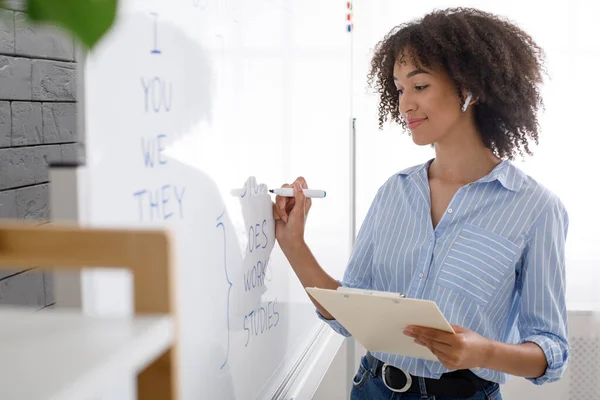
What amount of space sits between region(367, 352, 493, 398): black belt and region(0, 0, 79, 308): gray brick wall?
0.80m

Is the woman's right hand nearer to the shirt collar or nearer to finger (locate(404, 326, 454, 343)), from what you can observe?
finger (locate(404, 326, 454, 343))

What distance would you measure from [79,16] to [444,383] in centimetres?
121

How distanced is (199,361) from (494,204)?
2.45 ft

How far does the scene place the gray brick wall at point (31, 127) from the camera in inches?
57.2

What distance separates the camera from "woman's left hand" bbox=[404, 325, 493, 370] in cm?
105

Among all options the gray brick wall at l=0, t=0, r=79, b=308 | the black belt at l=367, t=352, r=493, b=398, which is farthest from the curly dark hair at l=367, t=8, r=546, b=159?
the gray brick wall at l=0, t=0, r=79, b=308

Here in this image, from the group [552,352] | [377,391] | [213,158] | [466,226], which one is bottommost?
[377,391]

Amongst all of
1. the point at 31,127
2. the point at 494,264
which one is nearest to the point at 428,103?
the point at 494,264

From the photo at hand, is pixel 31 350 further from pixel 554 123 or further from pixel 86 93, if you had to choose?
pixel 554 123

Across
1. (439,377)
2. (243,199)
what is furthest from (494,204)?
(243,199)

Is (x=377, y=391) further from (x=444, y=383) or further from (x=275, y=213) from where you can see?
(x=275, y=213)

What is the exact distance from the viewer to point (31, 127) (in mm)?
1565

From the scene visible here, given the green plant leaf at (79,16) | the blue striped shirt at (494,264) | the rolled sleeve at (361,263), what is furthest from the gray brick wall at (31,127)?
the green plant leaf at (79,16)

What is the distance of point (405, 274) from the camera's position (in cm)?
132
